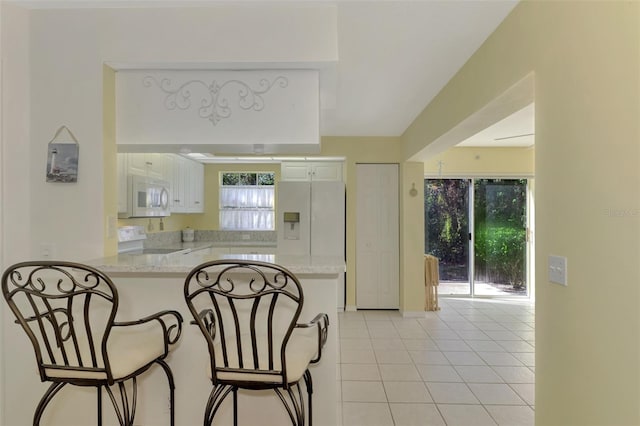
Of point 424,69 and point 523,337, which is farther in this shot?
point 523,337

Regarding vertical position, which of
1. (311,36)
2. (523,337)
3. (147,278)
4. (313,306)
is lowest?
(523,337)

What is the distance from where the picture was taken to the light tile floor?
2469 millimetres

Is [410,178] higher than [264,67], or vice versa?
[264,67]

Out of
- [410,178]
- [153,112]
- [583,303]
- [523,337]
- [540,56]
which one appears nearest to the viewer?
[583,303]

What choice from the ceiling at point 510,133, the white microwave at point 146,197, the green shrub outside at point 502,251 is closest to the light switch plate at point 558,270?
the ceiling at point 510,133

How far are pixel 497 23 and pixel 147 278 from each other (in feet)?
8.01

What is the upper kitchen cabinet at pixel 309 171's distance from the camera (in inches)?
210

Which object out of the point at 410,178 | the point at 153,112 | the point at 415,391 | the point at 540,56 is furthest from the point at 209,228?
the point at 540,56

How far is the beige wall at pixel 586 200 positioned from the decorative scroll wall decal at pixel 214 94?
4.68 ft

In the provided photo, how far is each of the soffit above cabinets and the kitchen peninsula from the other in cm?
78

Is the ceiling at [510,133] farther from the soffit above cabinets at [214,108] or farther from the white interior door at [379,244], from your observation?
the soffit above cabinets at [214,108]

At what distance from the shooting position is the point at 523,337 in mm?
4031

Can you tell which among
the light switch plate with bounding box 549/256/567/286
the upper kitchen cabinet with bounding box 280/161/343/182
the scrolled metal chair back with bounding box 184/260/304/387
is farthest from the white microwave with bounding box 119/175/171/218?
the light switch plate with bounding box 549/256/567/286

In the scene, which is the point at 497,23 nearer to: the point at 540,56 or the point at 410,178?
the point at 540,56
